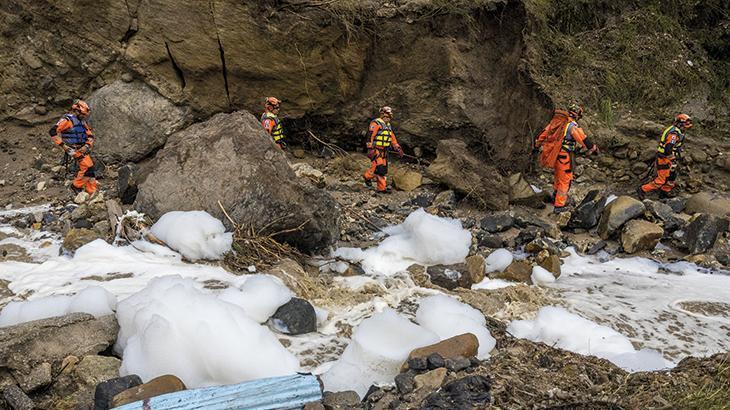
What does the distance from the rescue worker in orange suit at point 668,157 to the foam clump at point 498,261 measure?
13.2 feet

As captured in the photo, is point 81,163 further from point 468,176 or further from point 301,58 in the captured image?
point 468,176

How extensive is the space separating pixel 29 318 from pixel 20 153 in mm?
6203

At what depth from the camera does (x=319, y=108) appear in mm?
9406

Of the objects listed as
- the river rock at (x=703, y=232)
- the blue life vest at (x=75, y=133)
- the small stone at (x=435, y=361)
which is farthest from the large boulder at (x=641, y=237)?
the blue life vest at (x=75, y=133)

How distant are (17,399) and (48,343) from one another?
0.39 meters

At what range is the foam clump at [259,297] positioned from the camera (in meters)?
3.77

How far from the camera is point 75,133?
23.9ft

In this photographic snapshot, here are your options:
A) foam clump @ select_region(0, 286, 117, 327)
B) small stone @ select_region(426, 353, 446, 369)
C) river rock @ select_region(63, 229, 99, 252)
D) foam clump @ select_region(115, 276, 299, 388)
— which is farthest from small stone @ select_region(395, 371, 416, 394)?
river rock @ select_region(63, 229, 99, 252)

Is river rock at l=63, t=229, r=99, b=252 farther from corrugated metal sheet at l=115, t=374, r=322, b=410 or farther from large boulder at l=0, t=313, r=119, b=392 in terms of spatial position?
corrugated metal sheet at l=115, t=374, r=322, b=410

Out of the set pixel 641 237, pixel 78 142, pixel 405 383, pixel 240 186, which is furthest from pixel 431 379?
pixel 78 142

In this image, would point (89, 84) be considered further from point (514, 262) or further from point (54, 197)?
point (514, 262)

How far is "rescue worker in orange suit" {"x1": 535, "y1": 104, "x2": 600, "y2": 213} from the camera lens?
7.79 meters

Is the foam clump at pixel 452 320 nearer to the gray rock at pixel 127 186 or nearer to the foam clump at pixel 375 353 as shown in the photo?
the foam clump at pixel 375 353

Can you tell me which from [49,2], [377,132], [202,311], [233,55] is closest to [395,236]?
[377,132]
